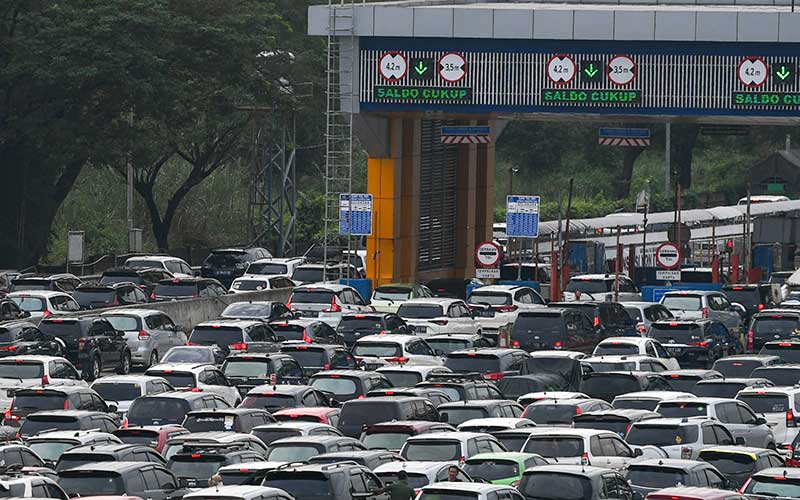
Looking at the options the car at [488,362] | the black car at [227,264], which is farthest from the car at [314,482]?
the black car at [227,264]

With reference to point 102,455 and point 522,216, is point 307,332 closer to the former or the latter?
point 522,216

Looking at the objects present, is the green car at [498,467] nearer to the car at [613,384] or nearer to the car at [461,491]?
the car at [461,491]

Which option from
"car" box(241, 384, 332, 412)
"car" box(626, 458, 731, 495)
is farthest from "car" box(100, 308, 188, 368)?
"car" box(626, 458, 731, 495)

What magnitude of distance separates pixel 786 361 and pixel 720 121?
51.9 ft

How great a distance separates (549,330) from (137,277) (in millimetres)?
17823

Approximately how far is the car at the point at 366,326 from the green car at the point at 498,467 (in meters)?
17.7

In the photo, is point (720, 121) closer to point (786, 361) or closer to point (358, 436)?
point (786, 361)

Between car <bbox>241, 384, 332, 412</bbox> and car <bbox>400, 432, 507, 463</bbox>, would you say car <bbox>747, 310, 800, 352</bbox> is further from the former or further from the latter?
car <bbox>400, 432, 507, 463</bbox>

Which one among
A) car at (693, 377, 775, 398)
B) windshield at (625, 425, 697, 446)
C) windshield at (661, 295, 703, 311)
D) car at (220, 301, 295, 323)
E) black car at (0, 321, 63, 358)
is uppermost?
windshield at (661, 295, 703, 311)

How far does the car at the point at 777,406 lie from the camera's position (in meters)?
27.6

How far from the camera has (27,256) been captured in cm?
6269

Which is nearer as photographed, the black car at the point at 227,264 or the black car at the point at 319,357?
the black car at the point at 319,357

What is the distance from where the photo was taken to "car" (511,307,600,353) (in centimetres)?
3750

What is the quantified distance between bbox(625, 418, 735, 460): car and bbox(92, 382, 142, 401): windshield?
8916 mm
